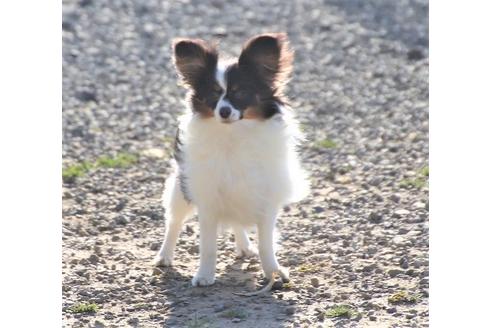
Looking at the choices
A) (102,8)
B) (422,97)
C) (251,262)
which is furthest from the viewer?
(102,8)

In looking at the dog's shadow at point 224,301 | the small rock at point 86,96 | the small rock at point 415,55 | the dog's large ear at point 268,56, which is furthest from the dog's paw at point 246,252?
the small rock at point 415,55

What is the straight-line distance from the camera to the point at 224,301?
6664 mm

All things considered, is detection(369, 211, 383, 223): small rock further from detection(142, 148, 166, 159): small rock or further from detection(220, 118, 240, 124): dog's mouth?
detection(142, 148, 166, 159): small rock

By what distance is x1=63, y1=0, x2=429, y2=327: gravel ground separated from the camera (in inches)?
264

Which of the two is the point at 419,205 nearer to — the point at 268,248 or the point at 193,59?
the point at 268,248

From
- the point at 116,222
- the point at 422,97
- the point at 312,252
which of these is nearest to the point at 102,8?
the point at 422,97

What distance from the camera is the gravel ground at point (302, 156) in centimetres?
670

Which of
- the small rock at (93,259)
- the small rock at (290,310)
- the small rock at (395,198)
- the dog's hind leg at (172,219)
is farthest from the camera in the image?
the small rock at (395,198)

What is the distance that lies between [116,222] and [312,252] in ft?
5.38

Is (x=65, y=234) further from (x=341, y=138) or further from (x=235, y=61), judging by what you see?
(x=341, y=138)

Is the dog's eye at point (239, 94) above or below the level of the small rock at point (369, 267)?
above

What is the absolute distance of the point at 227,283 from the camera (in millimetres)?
7066

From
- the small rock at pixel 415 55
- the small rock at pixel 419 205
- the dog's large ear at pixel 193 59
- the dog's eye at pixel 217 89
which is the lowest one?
the small rock at pixel 419 205

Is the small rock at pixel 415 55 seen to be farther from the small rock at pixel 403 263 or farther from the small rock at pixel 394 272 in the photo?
the small rock at pixel 394 272
